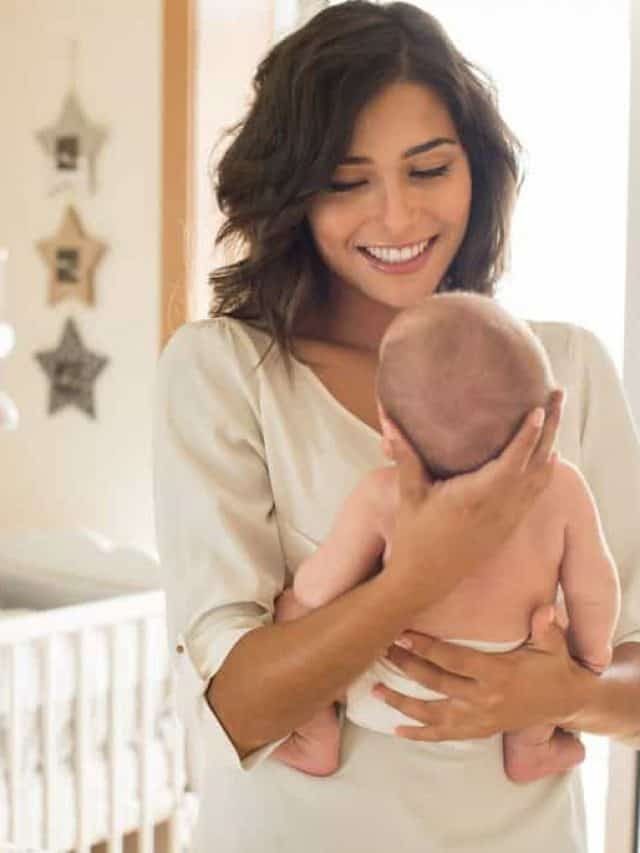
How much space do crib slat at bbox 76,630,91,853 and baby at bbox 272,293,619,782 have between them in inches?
63.1

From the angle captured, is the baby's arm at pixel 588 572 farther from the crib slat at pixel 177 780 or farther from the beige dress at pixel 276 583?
the crib slat at pixel 177 780

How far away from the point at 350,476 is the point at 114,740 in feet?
5.75

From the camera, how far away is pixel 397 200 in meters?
1.23

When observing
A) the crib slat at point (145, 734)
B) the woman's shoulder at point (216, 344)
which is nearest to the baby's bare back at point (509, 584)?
the woman's shoulder at point (216, 344)

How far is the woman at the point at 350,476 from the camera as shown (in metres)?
1.08

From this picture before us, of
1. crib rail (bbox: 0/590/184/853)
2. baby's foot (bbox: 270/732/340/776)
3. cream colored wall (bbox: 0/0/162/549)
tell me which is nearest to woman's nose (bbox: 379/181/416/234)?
baby's foot (bbox: 270/732/340/776)

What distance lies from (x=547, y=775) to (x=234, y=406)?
16.9 inches

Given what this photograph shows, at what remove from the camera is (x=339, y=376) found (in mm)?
1290

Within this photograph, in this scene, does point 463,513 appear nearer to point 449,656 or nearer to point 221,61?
point 449,656

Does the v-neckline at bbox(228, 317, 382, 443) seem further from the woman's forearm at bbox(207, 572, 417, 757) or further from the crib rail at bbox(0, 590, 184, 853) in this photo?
the crib rail at bbox(0, 590, 184, 853)

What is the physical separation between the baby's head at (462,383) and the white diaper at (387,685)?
15 cm

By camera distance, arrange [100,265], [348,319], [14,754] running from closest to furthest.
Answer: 1. [348,319]
2. [14,754]
3. [100,265]

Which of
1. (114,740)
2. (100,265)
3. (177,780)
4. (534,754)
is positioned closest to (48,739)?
(114,740)

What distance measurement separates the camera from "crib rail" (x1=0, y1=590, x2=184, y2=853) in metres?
2.61
